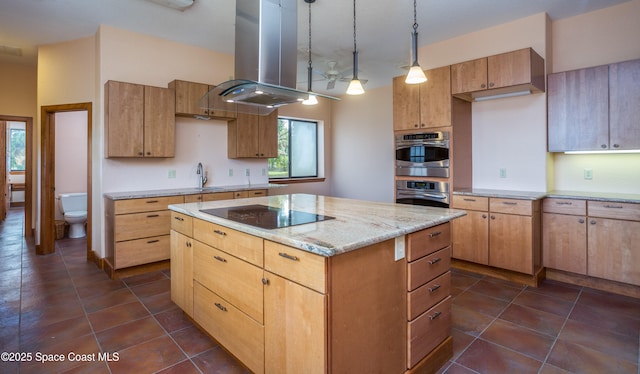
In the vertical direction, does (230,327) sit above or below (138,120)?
below

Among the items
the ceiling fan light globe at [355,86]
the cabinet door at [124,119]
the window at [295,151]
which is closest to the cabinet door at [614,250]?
the ceiling fan light globe at [355,86]

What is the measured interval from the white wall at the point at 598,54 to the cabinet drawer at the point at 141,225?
179 inches

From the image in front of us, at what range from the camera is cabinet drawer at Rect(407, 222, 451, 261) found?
1.73 meters

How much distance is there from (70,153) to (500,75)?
6.85 metres

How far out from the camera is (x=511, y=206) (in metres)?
3.28

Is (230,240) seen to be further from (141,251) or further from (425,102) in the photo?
(425,102)

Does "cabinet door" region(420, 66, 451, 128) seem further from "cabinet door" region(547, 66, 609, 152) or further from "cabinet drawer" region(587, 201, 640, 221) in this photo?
"cabinet drawer" region(587, 201, 640, 221)

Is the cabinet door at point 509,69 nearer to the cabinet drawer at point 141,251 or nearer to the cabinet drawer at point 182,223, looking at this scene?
the cabinet drawer at point 182,223

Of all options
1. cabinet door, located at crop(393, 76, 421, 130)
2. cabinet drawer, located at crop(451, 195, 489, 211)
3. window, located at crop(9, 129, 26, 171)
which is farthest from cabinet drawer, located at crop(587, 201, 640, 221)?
window, located at crop(9, 129, 26, 171)

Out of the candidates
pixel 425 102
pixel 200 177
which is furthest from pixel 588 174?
pixel 200 177

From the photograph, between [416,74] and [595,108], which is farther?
[595,108]

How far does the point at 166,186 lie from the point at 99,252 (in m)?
1.10

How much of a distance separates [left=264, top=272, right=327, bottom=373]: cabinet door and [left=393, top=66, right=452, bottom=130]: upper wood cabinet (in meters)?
3.03

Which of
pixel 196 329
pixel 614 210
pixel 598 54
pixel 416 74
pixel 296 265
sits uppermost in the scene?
pixel 598 54
